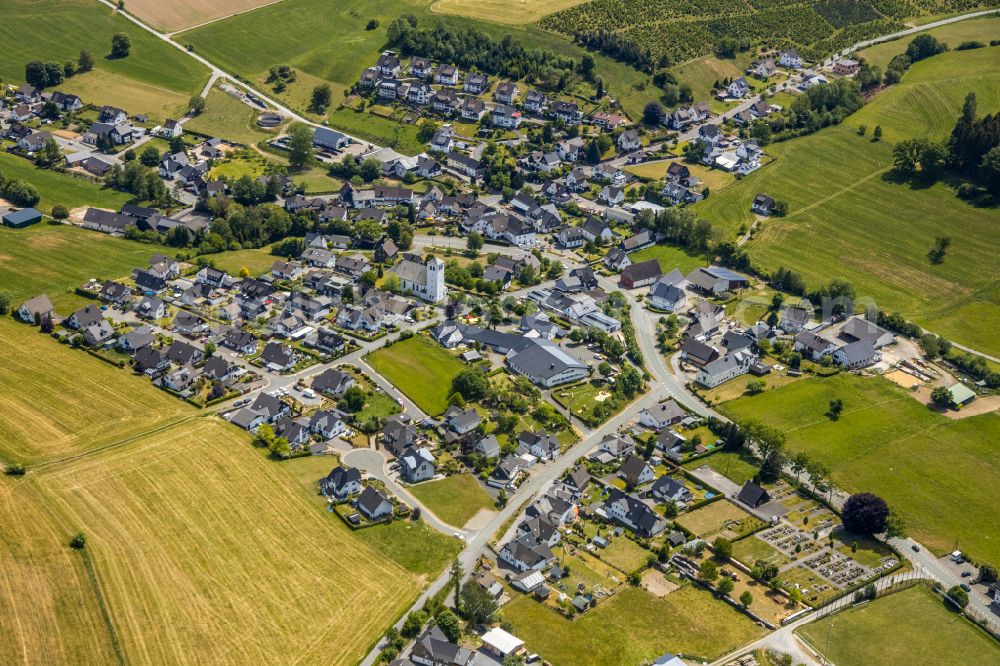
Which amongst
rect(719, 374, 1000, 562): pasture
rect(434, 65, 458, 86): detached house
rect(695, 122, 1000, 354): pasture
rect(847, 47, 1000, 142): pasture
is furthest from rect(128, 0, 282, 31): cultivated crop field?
rect(719, 374, 1000, 562): pasture

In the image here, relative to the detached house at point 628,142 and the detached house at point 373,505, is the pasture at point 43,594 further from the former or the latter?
the detached house at point 628,142

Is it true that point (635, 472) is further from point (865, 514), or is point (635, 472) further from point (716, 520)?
point (865, 514)

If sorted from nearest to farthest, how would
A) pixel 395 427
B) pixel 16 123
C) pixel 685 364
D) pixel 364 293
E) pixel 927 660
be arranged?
pixel 927 660 < pixel 395 427 < pixel 685 364 < pixel 364 293 < pixel 16 123

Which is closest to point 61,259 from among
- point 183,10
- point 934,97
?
point 183,10

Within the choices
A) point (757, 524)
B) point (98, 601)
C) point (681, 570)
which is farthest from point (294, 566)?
point (757, 524)

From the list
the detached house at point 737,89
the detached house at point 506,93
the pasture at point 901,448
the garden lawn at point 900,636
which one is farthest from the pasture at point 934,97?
the garden lawn at point 900,636

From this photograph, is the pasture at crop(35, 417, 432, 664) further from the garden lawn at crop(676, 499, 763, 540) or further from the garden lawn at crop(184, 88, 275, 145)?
the garden lawn at crop(184, 88, 275, 145)

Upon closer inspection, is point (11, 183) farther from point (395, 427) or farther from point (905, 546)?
point (905, 546)
